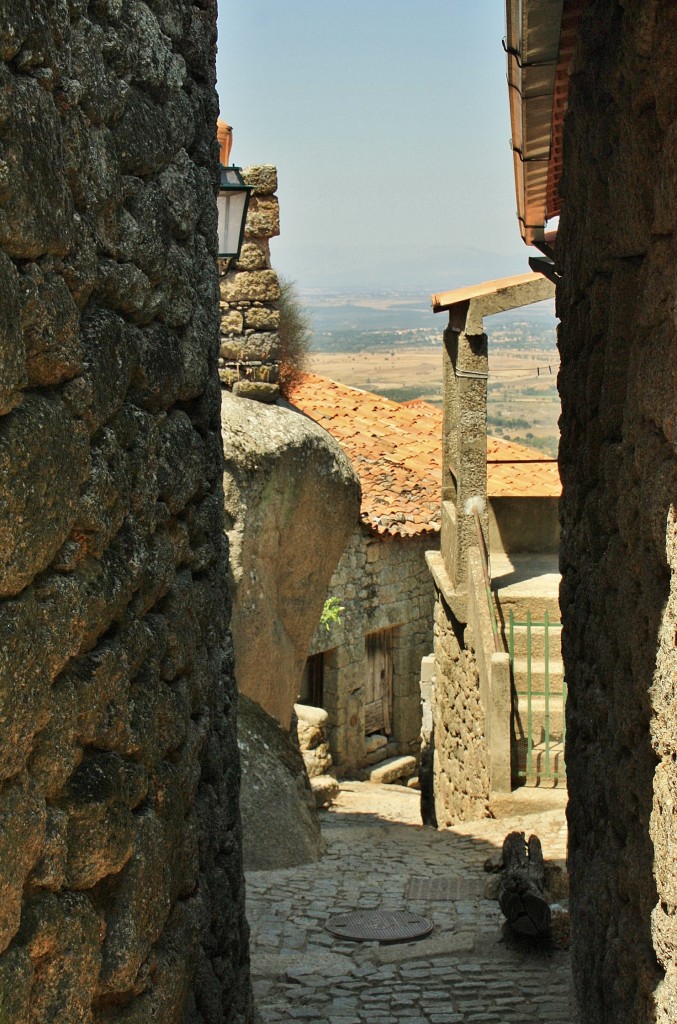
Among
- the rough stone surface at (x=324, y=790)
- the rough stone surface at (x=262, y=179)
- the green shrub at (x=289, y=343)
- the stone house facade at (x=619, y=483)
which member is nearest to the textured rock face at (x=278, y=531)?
the green shrub at (x=289, y=343)

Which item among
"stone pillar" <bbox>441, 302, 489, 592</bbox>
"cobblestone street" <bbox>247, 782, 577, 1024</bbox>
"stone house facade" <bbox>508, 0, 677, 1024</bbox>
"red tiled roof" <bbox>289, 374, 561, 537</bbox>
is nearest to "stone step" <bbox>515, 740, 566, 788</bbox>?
"cobblestone street" <bbox>247, 782, 577, 1024</bbox>

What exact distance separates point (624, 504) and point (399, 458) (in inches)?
550

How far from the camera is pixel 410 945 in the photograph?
18.7 feet

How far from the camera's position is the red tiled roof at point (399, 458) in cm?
1452

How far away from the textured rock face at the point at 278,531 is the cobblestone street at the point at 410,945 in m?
1.20

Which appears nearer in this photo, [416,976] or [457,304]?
[416,976]

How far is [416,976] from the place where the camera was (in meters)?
A: 5.24

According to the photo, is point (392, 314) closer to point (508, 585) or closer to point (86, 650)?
point (508, 585)

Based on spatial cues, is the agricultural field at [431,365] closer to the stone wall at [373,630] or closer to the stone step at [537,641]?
the stone wall at [373,630]

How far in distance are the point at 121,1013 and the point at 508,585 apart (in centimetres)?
826

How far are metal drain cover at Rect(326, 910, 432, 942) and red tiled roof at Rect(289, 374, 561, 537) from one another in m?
6.61

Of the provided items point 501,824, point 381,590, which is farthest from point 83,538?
point 381,590

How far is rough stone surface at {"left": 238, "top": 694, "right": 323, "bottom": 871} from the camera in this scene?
23.0 feet

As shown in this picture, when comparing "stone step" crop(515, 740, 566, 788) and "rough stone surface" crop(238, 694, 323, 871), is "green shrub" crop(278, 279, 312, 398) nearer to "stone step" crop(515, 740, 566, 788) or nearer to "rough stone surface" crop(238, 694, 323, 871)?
"rough stone surface" crop(238, 694, 323, 871)
